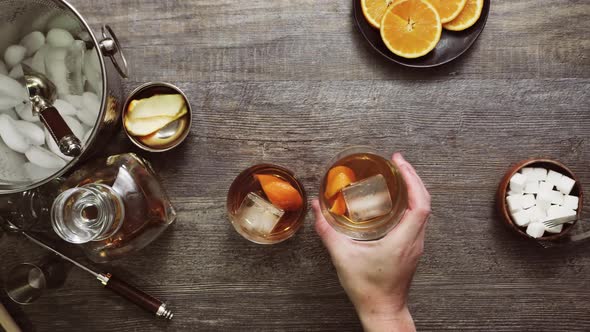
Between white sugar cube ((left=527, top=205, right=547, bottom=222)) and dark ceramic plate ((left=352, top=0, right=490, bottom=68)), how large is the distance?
0.44 m

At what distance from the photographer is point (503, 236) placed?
4.53ft

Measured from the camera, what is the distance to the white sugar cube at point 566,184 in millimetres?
1302

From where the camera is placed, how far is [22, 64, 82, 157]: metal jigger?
39.2 inches

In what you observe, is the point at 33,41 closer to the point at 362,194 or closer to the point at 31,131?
the point at 31,131

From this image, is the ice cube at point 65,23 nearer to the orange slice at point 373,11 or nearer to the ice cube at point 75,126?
the ice cube at point 75,126

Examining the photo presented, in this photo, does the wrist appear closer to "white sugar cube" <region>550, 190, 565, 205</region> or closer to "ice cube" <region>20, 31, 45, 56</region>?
"white sugar cube" <region>550, 190, 565, 205</region>

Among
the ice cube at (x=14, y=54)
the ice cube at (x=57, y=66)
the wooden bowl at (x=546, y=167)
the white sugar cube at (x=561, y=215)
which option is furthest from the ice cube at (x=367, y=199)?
the ice cube at (x=14, y=54)

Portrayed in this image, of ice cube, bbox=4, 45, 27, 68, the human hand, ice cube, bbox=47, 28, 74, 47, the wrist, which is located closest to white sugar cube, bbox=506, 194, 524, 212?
the human hand

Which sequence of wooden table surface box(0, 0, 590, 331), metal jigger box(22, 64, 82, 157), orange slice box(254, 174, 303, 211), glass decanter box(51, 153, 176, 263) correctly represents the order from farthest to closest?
wooden table surface box(0, 0, 590, 331), orange slice box(254, 174, 303, 211), glass decanter box(51, 153, 176, 263), metal jigger box(22, 64, 82, 157)

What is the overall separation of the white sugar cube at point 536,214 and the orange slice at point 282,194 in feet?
1.94

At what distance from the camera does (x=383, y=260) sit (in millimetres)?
1188

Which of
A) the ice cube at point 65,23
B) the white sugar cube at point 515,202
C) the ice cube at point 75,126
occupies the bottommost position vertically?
the white sugar cube at point 515,202

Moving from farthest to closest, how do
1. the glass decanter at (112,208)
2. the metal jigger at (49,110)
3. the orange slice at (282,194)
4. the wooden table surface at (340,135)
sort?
1. the wooden table surface at (340,135)
2. the orange slice at (282,194)
3. the glass decanter at (112,208)
4. the metal jigger at (49,110)

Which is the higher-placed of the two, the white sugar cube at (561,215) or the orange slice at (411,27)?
the orange slice at (411,27)
